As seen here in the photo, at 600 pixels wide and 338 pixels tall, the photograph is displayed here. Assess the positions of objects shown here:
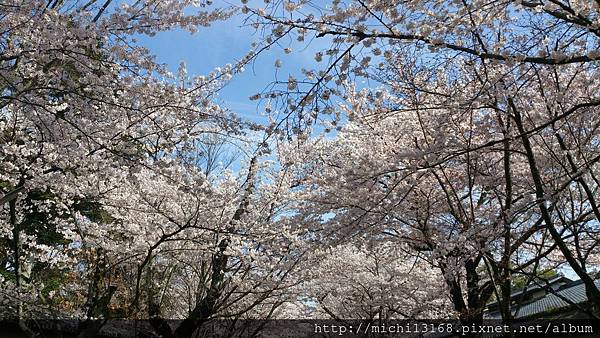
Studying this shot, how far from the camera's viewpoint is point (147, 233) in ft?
26.0

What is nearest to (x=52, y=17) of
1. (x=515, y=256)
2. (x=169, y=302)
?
(x=515, y=256)

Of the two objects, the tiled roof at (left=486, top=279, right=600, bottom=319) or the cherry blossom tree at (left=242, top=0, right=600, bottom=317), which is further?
the tiled roof at (left=486, top=279, right=600, bottom=319)

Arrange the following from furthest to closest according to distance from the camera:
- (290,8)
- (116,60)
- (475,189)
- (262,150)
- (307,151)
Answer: (307,151)
(475,189)
(116,60)
(262,150)
(290,8)

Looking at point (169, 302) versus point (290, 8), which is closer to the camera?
point (290, 8)

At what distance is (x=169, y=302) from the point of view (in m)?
10.6

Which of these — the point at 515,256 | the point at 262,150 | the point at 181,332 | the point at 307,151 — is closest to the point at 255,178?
the point at 307,151

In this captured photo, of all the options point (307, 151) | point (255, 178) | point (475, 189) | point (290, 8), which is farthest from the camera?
point (307, 151)

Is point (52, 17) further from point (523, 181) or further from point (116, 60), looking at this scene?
point (523, 181)

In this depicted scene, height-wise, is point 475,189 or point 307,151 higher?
point 307,151

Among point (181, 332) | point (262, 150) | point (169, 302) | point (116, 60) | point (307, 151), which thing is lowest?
point (181, 332)

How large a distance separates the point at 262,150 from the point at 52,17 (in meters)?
2.09

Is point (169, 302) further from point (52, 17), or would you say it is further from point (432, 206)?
point (52, 17)

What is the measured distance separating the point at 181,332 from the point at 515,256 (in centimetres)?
543

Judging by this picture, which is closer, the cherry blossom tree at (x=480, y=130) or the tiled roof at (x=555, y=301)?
the cherry blossom tree at (x=480, y=130)
